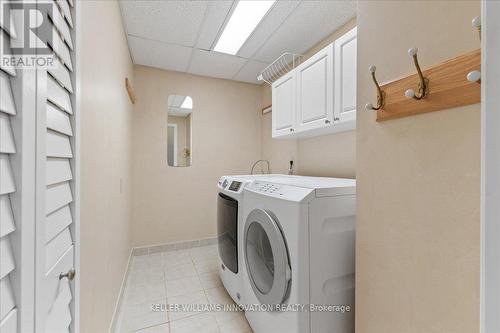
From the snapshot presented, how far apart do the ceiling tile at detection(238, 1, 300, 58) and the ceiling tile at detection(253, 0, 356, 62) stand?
0.05 meters

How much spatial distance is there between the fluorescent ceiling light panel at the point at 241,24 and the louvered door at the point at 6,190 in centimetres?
178

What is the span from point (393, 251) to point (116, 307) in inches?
74.3

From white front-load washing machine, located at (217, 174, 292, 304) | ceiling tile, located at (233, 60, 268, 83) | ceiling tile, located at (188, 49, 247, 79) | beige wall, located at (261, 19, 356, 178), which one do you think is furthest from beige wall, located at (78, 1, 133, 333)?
beige wall, located at (261, 19, 356, 178)

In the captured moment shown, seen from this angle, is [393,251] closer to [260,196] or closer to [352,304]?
[352,304]

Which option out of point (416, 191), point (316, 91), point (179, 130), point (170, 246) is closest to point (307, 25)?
point (316, 91)

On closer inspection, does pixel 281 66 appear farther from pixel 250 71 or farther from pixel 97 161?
pixel 97 161

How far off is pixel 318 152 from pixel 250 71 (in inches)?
58.8

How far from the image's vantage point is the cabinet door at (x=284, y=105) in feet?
7.02

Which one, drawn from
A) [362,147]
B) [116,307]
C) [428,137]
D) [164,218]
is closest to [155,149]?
[164,218]

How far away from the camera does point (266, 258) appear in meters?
1.45

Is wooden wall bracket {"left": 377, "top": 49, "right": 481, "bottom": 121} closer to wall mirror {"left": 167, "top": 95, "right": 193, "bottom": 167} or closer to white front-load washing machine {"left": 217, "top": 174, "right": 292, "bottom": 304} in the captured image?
white front-load washing machine {"left": 217, "top": 174, "right": 292, "bottom": 304}

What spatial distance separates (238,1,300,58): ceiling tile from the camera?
1.79 metres

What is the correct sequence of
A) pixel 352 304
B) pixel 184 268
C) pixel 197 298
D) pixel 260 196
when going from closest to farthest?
1. pixel 352 304
2. pixel 260 196
3. pixel 197 298
4. pixel 184 268

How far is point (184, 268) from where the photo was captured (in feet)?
8.27
